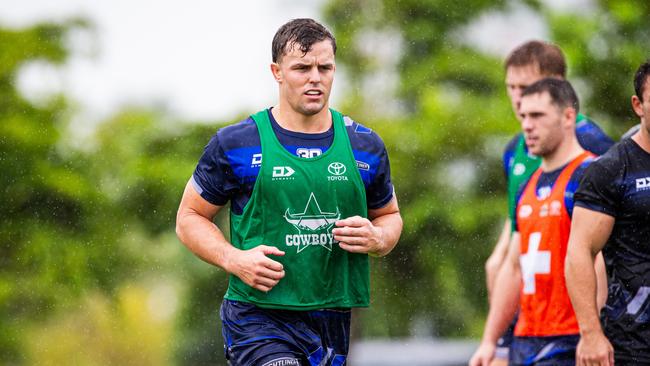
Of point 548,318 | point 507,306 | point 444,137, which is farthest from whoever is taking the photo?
point 444,137

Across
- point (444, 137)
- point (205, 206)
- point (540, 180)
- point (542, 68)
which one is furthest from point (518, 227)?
point (444, 137)

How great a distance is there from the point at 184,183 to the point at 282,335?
16.0 meters

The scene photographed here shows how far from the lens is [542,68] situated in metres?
8.01

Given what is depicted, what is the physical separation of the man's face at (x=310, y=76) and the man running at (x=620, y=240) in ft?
5.22

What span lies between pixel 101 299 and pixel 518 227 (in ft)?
50.6

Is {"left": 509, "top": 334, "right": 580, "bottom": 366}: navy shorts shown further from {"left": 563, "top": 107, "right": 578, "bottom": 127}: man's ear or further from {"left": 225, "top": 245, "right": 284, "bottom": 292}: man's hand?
{"left": 225, "top": 245, "right": 284, "bottom": 292}: man's hand

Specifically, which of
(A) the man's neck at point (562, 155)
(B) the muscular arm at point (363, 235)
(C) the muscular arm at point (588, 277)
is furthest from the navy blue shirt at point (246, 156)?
(A) the man's neck at point (562, 155)

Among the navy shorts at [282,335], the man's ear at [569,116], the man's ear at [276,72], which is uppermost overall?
the man's ear at [276,72]

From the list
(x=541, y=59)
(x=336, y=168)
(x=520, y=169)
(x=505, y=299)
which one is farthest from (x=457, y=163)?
(x=336, y=168)

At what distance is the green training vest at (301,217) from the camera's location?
5.56 metres

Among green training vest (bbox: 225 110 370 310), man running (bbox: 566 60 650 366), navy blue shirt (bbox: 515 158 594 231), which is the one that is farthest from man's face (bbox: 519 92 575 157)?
green training vest (bbox: 225 110 370 310)

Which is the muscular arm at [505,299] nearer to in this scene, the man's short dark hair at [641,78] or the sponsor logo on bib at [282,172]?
the man's short dark hair at [641,78]

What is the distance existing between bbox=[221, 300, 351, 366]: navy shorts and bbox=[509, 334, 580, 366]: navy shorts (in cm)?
182

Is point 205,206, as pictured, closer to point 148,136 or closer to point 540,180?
point 540,180
